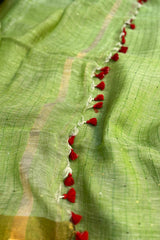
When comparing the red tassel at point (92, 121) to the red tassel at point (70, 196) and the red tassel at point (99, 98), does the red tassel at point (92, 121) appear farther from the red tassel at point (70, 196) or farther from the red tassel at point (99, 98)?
the red tassel at point (70, 196)

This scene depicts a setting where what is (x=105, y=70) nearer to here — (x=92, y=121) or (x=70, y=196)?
(x=92, y=121)

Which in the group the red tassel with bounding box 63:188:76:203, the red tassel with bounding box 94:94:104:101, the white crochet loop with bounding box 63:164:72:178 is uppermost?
the red tassel with bounding box 94:94:104:101

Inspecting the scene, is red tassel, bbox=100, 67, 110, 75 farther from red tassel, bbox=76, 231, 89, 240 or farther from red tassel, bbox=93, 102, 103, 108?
red tassel, bbox=76, 231, 89, 240

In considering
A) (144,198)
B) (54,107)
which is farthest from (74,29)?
(144,198)

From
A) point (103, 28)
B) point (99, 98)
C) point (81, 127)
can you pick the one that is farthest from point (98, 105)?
point (103, 28)

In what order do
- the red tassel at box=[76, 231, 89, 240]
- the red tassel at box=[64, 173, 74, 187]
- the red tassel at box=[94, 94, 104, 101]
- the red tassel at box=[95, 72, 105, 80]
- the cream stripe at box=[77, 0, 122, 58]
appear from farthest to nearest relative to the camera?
the cream stripe at box=[77, 0, 122, 58] < the red tassel at box=[95, 72, 105, 80] < the red tassel at box=[94, 94, 104, 101] < the red tassel at box=[64, 173, 74, 187] < the red tassel at box=[76, 231, 89, 240]

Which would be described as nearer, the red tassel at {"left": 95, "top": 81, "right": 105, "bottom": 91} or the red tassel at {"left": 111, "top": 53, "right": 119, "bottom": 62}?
the red tassel at {"left": 95, "top": 81, "right": 105, "bottom": 91}

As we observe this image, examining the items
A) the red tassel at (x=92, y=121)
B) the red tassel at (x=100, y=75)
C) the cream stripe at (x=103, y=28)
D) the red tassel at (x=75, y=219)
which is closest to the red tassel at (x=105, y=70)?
the red tassel at (x=100, y=75)

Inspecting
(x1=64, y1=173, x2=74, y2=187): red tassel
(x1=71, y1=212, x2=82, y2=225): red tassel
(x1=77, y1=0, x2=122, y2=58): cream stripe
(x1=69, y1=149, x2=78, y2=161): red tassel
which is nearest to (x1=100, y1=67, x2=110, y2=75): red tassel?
(x1=77, y1=0, x2=122, y2=58): cream stripe

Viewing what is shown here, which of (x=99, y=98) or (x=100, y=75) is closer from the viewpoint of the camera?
(x=99, y=98)

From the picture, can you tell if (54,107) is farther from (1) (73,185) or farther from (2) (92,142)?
(1) (73,185)
